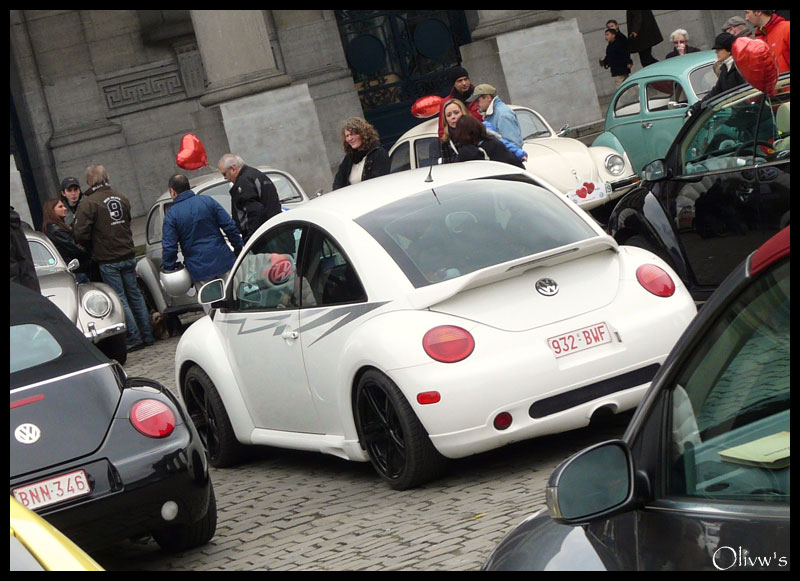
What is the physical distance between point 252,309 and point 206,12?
44.0 ft

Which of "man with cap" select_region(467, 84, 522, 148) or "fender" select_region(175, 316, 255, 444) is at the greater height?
"man with cap" select_region(467, 84, 522, 148)

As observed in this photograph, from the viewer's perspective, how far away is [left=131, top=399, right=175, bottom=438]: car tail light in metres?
5.97

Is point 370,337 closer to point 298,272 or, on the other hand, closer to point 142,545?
point 298,272

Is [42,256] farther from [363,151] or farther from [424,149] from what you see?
[424,149]

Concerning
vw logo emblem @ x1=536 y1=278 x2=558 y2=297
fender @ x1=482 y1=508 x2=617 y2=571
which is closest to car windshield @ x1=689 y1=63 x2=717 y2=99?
vw logo emblem @ x1=536 y1=278 x2=558 y2=297

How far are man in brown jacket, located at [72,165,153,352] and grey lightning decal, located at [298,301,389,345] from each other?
7762 millimetres

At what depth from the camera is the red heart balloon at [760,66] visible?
8.38 meters

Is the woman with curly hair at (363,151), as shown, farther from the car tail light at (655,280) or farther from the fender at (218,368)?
the car tail light at (655,280)

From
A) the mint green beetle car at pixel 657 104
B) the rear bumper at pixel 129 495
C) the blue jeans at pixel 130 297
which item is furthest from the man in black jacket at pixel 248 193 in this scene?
the rear bumper at pixel 129 495

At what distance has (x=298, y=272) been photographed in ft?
24.2

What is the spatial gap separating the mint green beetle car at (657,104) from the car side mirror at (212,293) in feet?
27.2

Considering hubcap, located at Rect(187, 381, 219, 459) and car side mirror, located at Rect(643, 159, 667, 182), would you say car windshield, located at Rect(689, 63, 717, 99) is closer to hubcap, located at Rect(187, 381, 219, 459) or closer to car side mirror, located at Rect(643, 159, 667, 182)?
car side mirror, located at Rect(643, 159, 667, 182)

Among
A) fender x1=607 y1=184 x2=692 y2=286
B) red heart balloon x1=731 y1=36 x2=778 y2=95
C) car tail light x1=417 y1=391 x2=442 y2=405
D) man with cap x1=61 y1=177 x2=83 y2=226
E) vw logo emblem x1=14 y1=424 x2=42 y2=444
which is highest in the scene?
man with cap x1=61 y1=177 x2=83 y2=226

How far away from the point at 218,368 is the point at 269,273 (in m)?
0.71
